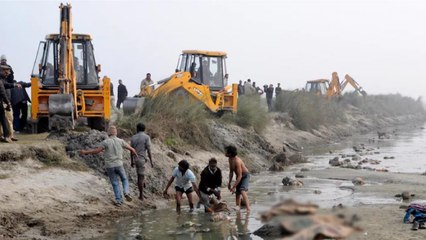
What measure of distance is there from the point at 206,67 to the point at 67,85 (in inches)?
410

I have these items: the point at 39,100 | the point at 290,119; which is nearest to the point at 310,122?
the point at 290,119

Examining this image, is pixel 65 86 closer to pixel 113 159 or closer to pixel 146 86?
pixel 113 159

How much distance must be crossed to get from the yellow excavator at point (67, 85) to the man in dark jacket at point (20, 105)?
1.83 feet

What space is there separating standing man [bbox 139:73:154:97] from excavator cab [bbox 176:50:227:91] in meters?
1.96

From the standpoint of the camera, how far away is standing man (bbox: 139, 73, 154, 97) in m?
22.5

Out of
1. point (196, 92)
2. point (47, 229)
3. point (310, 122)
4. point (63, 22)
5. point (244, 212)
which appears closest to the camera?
point (47, 229)

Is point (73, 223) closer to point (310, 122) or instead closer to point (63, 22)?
point (63, 22)

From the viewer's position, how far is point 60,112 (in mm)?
15023

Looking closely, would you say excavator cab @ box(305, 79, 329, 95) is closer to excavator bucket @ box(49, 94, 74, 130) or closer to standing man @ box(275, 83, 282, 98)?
standing man @ box(275, 83, 282, 98)

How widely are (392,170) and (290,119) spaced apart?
15110mm

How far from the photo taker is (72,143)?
14.6m

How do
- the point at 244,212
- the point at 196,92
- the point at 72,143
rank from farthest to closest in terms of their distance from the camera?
the point at 196,92 → the point at 72,143 → the point at 244,212

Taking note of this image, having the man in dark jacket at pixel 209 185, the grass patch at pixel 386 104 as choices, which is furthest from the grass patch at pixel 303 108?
the man in dark jacket at pixel 209 185

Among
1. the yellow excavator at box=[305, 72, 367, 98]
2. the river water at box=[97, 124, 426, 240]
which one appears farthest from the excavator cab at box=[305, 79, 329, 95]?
the river water at box=[97, 124, 426, 240]
